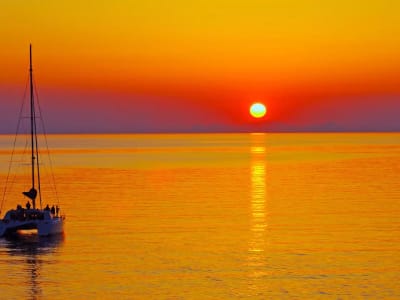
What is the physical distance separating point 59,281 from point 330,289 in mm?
16047

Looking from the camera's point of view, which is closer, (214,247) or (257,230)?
(214,247)

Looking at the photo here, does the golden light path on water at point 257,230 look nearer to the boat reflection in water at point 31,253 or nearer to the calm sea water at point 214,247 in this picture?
the calm sea water at point 214,247

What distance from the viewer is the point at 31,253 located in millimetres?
54500

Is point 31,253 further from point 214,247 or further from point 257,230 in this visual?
point 257,230

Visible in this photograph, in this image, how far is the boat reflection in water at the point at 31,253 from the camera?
42.5 m

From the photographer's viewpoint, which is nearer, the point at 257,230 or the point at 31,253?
the point at 31,253

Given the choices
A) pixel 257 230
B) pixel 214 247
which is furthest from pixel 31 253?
pixel 257 230

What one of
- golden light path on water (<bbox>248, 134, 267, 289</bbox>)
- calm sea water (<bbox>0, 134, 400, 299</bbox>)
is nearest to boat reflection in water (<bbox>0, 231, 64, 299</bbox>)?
calm sea water (<bbox>0, 134, 400, 299</bbox>)

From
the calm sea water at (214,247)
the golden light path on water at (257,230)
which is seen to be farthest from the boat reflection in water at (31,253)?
the golden light path on water at (257,230)

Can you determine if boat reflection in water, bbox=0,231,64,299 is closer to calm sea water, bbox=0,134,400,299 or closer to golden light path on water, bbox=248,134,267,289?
calm sea water, bbox=0,134,400,299

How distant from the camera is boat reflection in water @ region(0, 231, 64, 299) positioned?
140 feet

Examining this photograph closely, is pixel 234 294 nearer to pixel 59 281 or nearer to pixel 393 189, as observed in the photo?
pixel 59 281

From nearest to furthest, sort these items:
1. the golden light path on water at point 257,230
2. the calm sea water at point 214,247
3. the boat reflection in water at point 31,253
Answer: the calm sea water at point 214,247 → the boat reflection in water at point 31,253 → the golden light path on water at point 257,230

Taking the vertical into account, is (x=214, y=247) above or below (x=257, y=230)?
below
